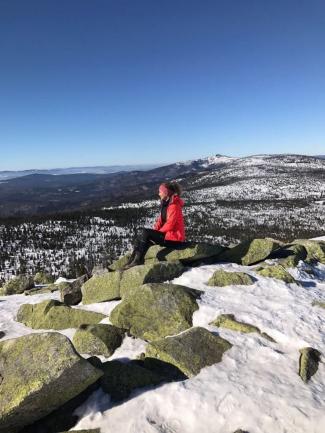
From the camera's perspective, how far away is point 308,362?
6992 mm

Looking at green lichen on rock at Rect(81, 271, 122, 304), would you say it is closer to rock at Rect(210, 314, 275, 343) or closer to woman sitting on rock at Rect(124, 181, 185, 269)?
woman sitting on rock at Rect(124, 181, 185, 269)

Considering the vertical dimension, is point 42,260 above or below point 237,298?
below

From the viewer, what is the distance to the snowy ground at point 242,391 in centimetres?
568

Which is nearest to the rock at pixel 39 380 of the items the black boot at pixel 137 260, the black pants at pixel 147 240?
the black boot at pixel 137 260

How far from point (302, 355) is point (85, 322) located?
203 inches

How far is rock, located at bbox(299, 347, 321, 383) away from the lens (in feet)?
22.2

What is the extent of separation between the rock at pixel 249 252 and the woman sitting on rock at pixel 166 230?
177 centimetres

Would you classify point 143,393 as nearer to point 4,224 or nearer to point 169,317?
point 169,317

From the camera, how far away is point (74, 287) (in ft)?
39.6

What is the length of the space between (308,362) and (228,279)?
3723 millimetres

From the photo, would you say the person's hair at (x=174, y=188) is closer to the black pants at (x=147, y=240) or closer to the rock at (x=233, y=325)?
the black pants at (x=147, y=240)

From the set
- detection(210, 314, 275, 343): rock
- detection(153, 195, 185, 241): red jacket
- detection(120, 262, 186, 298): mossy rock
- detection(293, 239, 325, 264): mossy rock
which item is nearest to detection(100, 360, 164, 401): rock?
detection(210, 314, 275, 343): rock

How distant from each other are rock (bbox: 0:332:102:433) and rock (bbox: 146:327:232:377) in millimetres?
1514

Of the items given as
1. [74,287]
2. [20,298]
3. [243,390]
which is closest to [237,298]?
[243,390]
